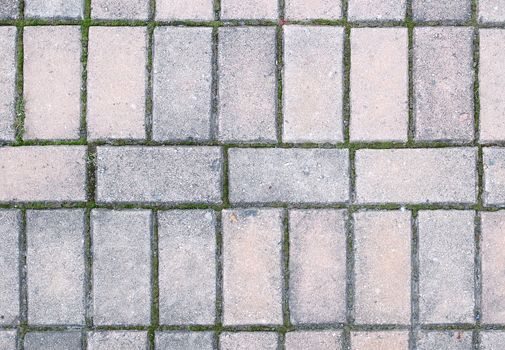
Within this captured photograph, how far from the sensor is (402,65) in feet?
7.26

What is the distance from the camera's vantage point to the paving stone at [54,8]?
2219 mm

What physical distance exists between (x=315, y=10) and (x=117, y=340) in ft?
4.55

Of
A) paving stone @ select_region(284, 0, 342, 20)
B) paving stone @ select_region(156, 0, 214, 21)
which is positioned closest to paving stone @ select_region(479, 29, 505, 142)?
paving stone @ select_region(284, 0, 342, 20)

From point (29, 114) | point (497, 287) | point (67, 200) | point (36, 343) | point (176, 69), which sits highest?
point (176, 69)

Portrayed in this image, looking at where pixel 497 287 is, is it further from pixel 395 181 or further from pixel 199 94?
pixel 199 94

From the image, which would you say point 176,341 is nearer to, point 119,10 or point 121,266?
point 121,266

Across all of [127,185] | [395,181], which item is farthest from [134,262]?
[395,181]

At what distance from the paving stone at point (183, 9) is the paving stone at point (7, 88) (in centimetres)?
55

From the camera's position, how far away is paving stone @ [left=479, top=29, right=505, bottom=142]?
7.24ft

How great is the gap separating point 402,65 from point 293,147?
49 cm

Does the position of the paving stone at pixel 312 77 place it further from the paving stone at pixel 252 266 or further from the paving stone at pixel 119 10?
the paving stone at pixel 119 10

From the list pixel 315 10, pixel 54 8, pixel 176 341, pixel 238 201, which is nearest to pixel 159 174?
pixel 238 201

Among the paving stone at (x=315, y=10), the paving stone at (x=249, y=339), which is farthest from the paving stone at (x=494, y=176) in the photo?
the paving stone at (x=249, y=339)

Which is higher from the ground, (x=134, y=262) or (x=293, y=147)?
(x=293, y=147)
